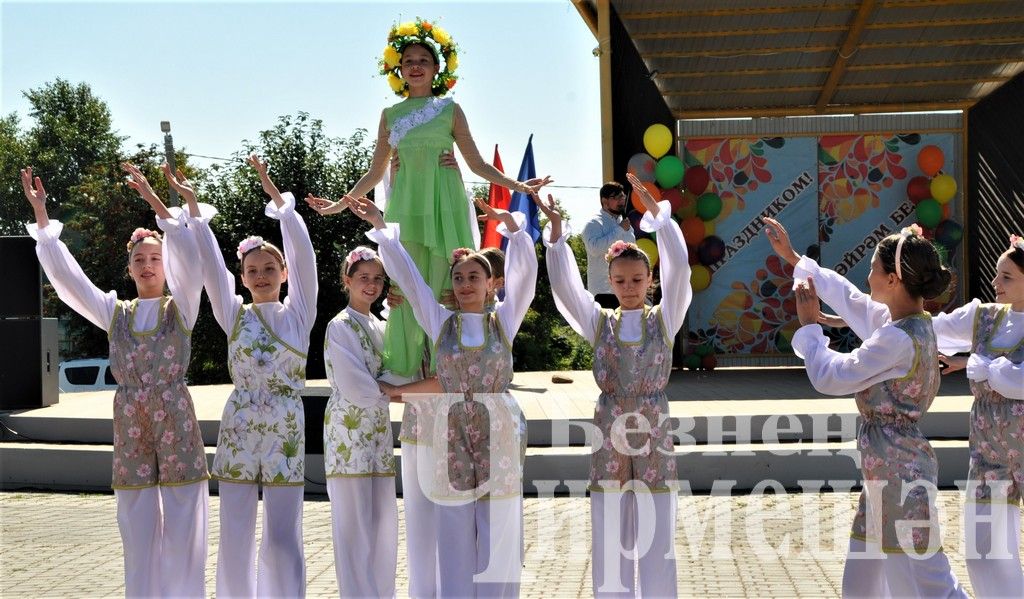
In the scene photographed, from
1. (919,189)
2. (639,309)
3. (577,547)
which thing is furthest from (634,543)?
(919,189)

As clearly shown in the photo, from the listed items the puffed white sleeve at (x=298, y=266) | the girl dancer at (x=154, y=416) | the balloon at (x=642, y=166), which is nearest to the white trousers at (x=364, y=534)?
the girl dancer at (x=154, y=416)

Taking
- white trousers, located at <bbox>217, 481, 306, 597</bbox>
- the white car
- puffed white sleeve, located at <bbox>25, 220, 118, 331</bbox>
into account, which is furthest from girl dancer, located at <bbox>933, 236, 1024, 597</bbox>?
the white car

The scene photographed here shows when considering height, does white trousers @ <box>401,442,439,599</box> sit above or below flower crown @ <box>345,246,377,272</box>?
below

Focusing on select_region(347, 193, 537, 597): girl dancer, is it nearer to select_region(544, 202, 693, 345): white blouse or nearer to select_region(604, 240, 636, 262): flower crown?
select_region(544, 202, 693, 345): white blouse

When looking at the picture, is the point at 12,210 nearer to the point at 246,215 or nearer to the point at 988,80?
the point at 246,215

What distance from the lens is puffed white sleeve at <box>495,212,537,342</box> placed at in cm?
505

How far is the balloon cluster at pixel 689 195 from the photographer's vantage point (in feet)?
41.5

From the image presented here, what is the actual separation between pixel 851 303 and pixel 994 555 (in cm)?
131

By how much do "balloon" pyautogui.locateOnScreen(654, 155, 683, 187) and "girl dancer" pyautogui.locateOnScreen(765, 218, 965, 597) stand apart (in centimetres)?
825

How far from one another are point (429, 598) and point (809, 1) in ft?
29.1

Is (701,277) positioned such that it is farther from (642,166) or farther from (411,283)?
(411,283)

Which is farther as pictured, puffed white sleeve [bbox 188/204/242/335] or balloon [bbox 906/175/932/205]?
balloon [bbox 906/175/932/205]

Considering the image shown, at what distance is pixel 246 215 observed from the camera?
22.4 m

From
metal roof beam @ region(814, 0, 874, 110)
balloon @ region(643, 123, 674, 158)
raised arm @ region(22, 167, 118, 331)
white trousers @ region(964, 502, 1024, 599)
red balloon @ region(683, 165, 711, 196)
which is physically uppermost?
metal roof beam @ region(814, 0, 874, 110)
